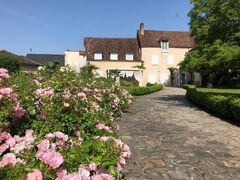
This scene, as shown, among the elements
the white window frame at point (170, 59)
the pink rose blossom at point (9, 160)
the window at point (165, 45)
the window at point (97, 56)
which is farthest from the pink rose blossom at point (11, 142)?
the white window frame at point (170, 59)

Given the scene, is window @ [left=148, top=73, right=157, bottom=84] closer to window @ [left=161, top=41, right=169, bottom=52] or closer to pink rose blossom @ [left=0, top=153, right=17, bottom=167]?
window @ [left=161, top=41, right=169, bottom=52]

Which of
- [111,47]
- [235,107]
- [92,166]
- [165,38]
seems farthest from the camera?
[111,47]

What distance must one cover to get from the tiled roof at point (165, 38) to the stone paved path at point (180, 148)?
4343 centimetres

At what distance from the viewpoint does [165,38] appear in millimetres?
59281

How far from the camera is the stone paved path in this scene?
8.02 m

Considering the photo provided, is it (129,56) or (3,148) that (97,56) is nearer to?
(129,56)

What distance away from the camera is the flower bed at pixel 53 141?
10.4 feet

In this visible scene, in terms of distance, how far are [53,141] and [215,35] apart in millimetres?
20266

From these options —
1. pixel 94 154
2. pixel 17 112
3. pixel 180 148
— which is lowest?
pixel 180 148

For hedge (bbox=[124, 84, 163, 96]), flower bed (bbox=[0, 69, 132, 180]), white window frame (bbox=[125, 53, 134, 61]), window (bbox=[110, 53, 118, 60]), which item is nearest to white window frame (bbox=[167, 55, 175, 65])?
white window frame (bbox=[125, 53, 134, 61])

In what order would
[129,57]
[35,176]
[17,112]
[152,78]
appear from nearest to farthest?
1. [35,176]
2. [17,112]
3. [129,57]
4. [152,78]

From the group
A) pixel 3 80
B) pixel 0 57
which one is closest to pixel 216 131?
pixel 3 80

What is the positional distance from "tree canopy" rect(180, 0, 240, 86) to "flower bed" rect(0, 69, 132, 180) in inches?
560

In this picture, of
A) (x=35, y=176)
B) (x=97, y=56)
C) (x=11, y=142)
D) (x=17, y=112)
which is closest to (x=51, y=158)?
(x=35, y=176)
